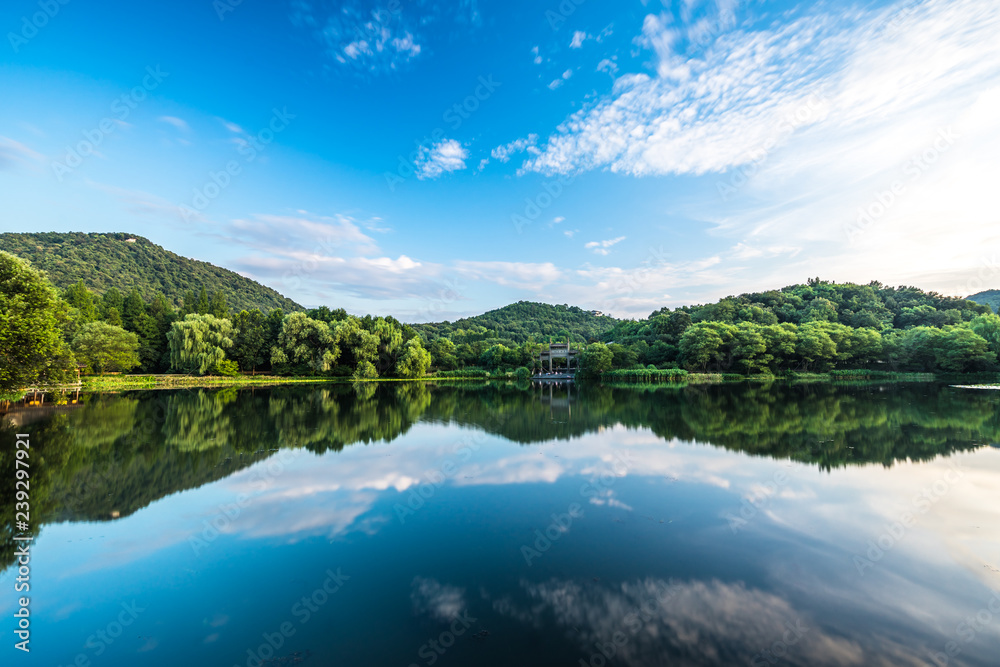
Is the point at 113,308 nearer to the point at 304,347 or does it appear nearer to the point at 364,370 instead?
the point at 304,347

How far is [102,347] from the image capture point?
110 feet

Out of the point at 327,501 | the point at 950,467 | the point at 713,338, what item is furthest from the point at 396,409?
the point at 713,338

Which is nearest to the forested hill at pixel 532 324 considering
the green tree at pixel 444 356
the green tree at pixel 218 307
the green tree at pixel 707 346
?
the green tree at pixel 444 356

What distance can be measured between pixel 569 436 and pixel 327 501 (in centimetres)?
890

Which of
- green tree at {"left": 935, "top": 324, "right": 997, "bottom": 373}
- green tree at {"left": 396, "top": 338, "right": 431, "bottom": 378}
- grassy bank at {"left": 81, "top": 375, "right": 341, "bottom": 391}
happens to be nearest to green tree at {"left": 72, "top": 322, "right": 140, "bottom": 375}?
grassy bank at {"left": 81, "top": 375, "right": 341, "bottom": 391}

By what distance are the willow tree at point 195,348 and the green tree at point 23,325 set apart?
25.3 meters

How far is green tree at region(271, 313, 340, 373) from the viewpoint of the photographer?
4284 cm

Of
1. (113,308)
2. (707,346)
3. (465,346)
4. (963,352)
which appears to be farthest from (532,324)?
(113,308)

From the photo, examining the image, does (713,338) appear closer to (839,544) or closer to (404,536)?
(839,544)

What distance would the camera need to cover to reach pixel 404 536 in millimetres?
6289

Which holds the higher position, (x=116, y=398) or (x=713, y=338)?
(x=713, y=338)

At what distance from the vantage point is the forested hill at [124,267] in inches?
2573

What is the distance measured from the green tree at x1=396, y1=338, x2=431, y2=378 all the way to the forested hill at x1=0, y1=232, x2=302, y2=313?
37.7m

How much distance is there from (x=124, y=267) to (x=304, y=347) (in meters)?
64.1
